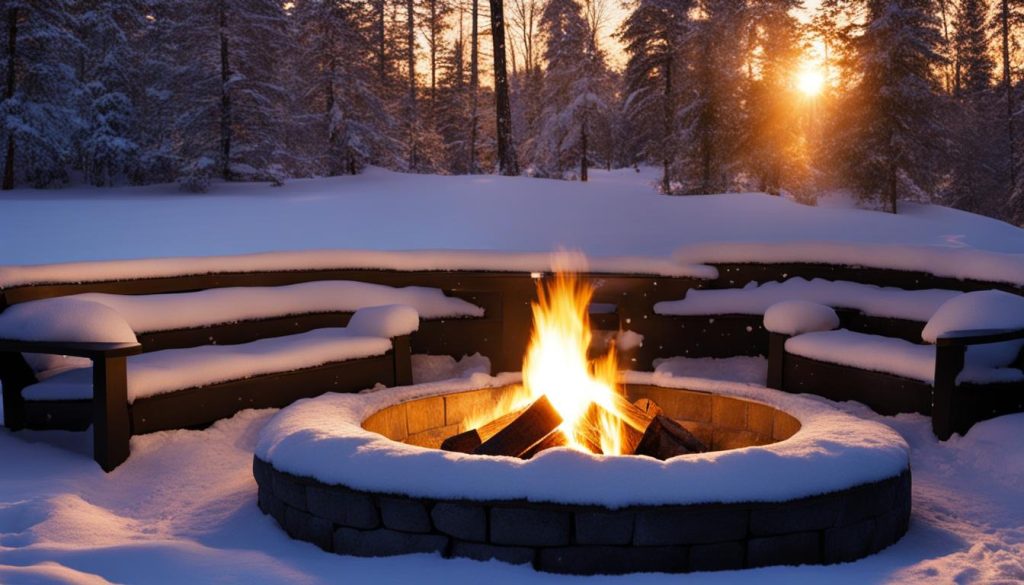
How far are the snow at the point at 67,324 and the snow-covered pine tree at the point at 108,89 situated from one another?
606 inches

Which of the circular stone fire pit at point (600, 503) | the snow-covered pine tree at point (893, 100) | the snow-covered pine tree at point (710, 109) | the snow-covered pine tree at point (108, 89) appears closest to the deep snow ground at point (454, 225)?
the circular stone fire pit at point (600, 503)

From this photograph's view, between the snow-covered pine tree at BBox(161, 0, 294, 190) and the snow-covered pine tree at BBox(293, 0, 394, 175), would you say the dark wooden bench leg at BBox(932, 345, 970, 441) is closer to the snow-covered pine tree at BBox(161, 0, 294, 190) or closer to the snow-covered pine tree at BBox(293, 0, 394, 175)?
the snow-covered pine tree at BBox(161, 0, 294, 190)

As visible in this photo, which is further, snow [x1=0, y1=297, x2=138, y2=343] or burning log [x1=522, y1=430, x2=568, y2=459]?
snow [x1=0, y1=297, x2=138, y2=343]

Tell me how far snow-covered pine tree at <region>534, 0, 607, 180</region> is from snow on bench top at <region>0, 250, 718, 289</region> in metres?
20.2

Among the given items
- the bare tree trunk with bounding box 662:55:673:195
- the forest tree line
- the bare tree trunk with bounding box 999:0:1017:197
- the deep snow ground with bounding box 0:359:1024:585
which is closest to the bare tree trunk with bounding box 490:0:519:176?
the forest tree line

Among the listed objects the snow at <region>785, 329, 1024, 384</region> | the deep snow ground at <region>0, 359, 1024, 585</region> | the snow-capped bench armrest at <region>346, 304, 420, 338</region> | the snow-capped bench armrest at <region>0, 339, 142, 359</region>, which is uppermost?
the snow-capped bench armrest at <region>0, 339, 142, 359</region>

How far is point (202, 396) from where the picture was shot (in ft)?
17.1

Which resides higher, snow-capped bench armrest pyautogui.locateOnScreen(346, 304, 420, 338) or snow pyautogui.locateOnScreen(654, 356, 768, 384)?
snow-capped bench armrest pyautogui.locateOnScreen(346, 304, 420, 338)

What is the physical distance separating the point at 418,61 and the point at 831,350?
91.4 ft

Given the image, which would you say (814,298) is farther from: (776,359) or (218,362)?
(218,362)

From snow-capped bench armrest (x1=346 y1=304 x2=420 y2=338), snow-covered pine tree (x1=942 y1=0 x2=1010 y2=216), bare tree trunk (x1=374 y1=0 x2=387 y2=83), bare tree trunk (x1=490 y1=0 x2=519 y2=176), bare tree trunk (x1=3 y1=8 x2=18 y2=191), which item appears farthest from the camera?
snow-covered pine tree (x1=942 y1=0 x2=1010 y2=216)

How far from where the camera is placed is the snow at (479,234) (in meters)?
6.64

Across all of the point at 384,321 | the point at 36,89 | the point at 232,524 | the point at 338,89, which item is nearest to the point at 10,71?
the point at 36,89

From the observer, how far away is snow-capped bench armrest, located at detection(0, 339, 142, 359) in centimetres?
430
